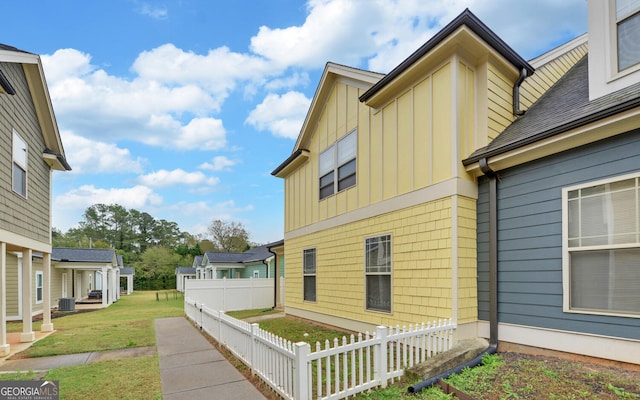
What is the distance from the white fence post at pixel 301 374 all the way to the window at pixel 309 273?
Answer: 6.66 metres

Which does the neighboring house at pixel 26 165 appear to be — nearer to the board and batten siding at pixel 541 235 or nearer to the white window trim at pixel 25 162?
the white window trim at pixel 25 162

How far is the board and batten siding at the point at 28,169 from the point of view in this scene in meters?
7.68

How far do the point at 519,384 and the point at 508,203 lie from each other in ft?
9.12

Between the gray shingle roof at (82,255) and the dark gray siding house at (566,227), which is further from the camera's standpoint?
the gray shingle roof at (82,255)

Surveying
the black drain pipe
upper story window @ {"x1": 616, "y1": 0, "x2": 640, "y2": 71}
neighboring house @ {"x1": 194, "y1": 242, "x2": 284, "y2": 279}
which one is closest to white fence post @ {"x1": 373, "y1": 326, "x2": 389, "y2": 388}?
the black drain pipe

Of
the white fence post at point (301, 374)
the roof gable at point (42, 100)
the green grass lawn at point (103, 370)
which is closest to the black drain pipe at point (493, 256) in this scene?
the white fence post at point (301, 374)

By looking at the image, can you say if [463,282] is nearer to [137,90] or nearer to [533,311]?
[533,311]

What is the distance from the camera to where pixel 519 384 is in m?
4.09

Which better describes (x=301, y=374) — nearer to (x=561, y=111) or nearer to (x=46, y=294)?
(x=561, y=111)

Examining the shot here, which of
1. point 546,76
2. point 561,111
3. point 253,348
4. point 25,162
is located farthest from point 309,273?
point 25,162

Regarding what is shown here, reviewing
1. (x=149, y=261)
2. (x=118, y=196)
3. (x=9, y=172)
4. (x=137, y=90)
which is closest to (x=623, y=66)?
(x=9, y=172)

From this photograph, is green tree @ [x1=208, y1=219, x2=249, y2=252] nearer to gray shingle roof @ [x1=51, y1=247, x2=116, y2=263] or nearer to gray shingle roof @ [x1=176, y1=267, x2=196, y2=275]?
gray shingle roof @ [x1=176, y1=267, x2=196, y2=275]

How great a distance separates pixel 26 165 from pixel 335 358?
991 centimetres

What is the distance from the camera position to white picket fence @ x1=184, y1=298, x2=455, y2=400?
4.05 meters
